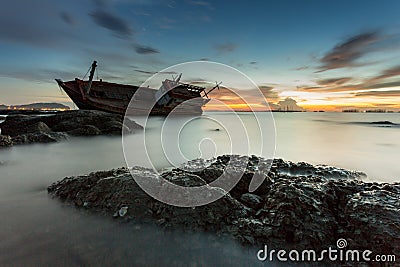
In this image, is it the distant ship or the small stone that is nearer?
the small stone

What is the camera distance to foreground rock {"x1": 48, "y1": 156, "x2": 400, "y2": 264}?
8.29 ft

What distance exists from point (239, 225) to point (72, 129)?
13.3m

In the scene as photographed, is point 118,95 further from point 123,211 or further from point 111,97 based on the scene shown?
point 123,211

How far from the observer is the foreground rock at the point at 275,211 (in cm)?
253

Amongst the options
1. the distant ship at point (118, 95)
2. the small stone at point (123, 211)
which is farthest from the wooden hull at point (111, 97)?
the small stone at point (123, 211)

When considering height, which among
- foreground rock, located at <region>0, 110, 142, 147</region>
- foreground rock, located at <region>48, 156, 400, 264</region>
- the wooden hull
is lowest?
foreground rock, located at <region>48, 156, 400, 264</region>

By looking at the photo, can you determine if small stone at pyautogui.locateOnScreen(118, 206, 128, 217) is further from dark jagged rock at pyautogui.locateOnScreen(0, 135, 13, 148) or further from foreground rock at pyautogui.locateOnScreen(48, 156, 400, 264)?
dark jagged rock at pyautogui.locateOnScreen(0, 135, 13, 148)

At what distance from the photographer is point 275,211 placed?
2992 mm

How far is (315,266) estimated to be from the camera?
7.66 feet

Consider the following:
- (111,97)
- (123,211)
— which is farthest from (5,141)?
(111,97)

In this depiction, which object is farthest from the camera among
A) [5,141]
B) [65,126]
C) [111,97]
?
[111,97]

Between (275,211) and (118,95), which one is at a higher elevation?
(118,95)

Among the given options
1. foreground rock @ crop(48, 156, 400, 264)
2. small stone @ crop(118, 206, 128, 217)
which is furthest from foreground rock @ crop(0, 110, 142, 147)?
small stone @ crop(118, 206, 128, 217)

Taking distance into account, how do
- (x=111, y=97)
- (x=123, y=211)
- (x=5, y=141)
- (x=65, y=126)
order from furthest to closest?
(x=111, y=97)
(x=65, y=126)
(x=5, y=141)
(x=123, y=211)
